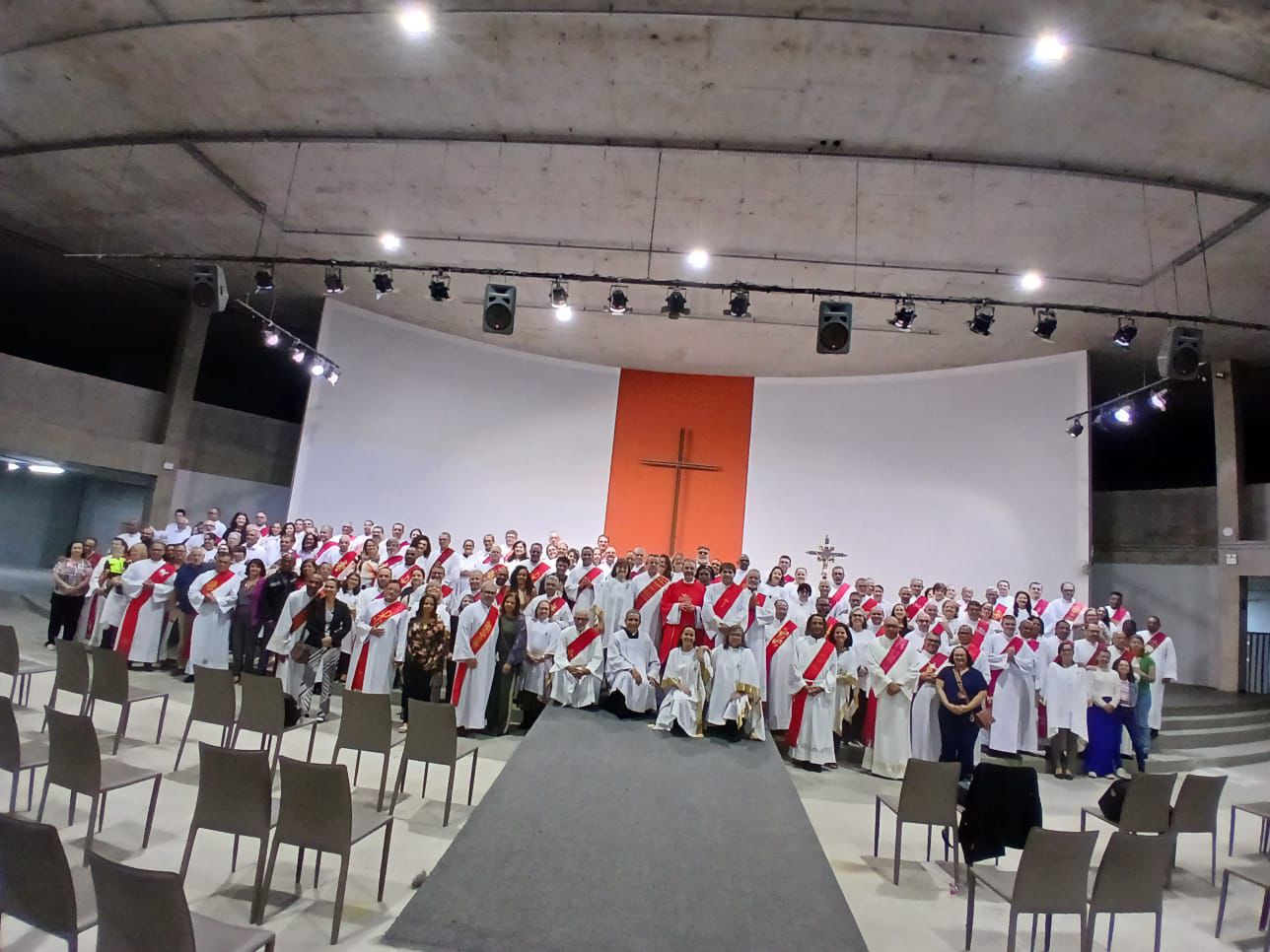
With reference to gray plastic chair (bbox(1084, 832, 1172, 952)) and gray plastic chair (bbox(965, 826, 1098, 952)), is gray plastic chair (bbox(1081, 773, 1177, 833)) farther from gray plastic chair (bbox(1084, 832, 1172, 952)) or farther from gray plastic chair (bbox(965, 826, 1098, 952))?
gray plastic chair (bbox(965, 826, 1098, 952))

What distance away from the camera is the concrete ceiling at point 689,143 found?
512cm

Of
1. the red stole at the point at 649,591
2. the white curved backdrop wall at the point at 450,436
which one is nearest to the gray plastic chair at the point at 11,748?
the red stole at the point at 649,591

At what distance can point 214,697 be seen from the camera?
5.02 meters

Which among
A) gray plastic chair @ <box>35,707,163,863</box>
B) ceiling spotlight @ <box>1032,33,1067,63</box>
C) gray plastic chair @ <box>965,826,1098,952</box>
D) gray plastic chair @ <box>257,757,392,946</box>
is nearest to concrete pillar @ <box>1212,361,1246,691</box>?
ceiling spotlight @ <box>1032,33,1067,63</box>

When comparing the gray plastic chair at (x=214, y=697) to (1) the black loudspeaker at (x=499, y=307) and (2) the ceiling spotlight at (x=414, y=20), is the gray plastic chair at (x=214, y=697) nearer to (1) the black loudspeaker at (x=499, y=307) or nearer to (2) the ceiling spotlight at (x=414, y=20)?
(1) the black loudspeaker at (x=499, y=307)

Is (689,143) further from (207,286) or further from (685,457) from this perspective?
(685,457)

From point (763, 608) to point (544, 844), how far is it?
14.4 ft

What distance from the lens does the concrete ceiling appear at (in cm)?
512

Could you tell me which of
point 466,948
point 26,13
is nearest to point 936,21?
Result: point 466,948

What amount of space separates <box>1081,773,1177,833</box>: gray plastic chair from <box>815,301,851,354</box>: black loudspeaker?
4.52 meters

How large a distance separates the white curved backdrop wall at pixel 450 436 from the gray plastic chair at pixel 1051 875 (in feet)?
33.1

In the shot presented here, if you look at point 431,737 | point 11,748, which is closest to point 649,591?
point 431,737

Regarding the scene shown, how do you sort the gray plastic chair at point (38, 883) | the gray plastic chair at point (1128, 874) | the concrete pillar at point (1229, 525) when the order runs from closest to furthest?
the gray plastic chair at point (38, 883) → the gray plastic chair at point (1128, 874) → the concrete pillar at point (1229, 525)

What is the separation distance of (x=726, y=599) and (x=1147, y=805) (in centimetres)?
427
